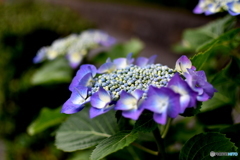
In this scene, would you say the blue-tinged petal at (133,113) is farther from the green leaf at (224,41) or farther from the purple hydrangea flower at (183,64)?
the green leaf at (224,41)

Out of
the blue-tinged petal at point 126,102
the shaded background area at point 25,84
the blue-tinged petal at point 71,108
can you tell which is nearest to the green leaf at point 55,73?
the shaded background area at point 25,84

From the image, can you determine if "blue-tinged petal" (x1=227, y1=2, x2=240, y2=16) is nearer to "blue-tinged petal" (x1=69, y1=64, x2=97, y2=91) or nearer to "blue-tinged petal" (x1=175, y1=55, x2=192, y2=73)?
"blue-tinged petal" (x1=175, y1=55, x2=192, y2=73)

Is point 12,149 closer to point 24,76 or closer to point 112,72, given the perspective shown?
point 24,76

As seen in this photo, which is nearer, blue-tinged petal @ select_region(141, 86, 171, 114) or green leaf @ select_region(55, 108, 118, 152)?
blue-tinged petal @ select_region(141, 86, 171, 114)

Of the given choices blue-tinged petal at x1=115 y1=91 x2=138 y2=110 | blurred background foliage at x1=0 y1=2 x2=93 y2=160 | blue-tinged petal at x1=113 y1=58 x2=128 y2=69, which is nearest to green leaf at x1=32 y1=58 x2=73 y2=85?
blurred background foliage at x1=0 y1=2 x2=93 y2=160

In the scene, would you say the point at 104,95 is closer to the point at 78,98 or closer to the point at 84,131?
A: the point at 78,98

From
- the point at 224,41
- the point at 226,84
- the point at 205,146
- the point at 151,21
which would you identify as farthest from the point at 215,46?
the point at 151,21
